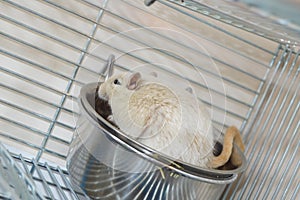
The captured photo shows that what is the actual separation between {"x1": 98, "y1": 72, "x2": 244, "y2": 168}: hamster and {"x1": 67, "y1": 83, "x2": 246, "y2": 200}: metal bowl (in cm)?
4

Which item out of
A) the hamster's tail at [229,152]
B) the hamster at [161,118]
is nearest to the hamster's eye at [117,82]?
the hamster at [161,118]

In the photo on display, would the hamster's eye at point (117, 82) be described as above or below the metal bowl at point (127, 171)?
above

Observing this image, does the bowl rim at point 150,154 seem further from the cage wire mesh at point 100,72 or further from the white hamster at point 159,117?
the cage wire mesh at point 100,72

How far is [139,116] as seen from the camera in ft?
2.15

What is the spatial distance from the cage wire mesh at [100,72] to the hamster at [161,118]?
0.10 metres

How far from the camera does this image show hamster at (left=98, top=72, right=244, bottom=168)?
2.16 ft

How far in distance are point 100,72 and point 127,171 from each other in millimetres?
217

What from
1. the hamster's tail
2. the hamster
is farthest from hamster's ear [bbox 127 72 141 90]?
the hamster's tail

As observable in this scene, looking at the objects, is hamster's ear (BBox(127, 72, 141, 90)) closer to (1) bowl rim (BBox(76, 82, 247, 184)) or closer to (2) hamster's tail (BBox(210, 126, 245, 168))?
(1) bowl rim (BBox(76, 82, 247, 184))

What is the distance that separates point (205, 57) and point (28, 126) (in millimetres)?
375

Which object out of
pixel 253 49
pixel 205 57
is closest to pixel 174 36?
pixel 205 57

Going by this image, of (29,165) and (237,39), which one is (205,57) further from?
(29,165)

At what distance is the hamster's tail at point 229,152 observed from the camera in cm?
73

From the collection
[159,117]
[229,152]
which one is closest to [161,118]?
[159,117]
